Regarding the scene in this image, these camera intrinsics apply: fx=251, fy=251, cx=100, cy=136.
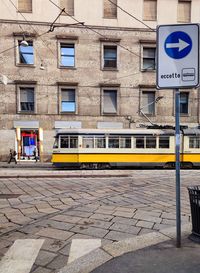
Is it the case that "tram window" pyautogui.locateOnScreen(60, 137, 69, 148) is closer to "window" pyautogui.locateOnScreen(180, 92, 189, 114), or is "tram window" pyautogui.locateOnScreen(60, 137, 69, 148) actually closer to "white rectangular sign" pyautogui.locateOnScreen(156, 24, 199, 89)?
"window" pyautogui.locateOnScreen(180, 92, 189, 114)

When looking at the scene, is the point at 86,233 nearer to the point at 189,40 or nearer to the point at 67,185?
the point at 189,40

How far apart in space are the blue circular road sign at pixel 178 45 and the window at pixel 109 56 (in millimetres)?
18467

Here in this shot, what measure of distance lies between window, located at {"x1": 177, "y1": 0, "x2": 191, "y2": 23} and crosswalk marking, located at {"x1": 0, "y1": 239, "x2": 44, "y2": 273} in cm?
2259

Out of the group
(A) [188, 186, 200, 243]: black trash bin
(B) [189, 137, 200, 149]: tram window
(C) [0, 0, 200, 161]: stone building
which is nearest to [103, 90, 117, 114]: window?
(C) [0, 0, 200, 161]: stone building

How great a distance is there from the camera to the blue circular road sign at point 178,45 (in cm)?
343

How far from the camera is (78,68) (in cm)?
2095

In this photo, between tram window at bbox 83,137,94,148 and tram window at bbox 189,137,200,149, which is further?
tram window at bbox 189,137,200,149

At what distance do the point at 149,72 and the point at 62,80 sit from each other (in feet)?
24.5

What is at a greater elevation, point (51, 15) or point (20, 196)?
point (51, 15)

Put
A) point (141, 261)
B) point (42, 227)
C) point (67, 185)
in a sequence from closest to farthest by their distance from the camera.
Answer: point (141, 261)
point (42, 227)
point (67, 185)

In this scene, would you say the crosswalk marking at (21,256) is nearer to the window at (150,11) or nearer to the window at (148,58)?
the window at (148,58)

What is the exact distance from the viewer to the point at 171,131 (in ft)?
51.5

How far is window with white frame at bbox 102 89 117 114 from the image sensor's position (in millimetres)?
21359

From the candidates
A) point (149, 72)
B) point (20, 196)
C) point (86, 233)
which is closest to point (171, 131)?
point (149, 72)
